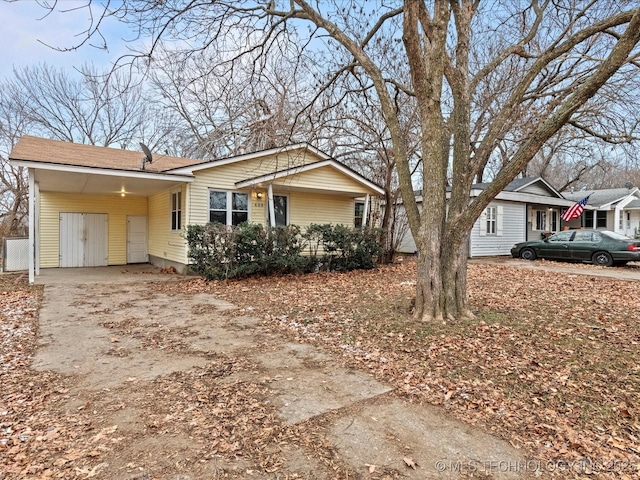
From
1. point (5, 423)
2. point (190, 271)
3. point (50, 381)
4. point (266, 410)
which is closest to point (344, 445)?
point (266, 410)

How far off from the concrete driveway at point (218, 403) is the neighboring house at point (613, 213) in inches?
970

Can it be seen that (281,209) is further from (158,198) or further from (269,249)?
(158,198)

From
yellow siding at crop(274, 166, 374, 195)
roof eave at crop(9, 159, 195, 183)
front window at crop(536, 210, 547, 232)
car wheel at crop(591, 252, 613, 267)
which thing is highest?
yellow siding at crop(274, 166, 374, 195)

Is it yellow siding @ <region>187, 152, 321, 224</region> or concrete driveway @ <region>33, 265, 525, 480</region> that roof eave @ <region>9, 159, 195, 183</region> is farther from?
concrete driveway @ <region>33, 265, 525, 480</region>

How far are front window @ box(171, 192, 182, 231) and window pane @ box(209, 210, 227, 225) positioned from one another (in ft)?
3.20

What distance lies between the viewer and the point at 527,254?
51.0 feet

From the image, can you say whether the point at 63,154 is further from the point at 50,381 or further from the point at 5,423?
the point at 5,423

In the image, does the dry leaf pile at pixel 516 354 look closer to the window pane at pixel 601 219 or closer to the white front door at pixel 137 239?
the white front door at pixel 137 239

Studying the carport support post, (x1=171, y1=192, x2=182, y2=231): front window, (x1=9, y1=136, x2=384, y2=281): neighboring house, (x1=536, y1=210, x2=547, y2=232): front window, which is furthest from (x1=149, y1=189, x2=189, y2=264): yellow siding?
(x1=536, y1=210, x2=547, y2=232): front window

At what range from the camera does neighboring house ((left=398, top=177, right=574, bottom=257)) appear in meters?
16.3

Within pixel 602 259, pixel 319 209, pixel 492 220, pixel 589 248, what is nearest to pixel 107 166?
pixel 319 209

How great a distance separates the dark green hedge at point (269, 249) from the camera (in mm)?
9469

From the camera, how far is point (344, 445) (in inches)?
99.0

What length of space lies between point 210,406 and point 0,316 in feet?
17.6
